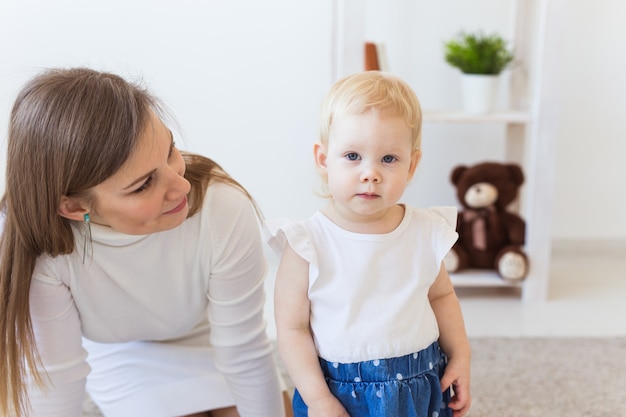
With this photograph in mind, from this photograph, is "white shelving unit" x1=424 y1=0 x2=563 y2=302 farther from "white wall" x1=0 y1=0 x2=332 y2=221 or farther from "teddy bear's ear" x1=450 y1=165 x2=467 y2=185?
"white wall" x1=0 y1=0 x2=332 y2=221

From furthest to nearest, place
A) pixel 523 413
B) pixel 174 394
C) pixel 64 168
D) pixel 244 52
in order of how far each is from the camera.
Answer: pixel 244 52, pixel 523 413, pixel 174 394, pixel 64 168

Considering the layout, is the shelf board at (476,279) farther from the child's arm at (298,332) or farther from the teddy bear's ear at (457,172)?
the child's arm at (298,332)

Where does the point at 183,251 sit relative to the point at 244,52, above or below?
below

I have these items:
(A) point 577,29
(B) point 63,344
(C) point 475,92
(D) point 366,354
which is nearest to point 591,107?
(A) point 577,29

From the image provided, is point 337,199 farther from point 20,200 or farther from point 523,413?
point 523,413

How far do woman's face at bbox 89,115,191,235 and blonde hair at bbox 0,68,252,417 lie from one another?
15mm

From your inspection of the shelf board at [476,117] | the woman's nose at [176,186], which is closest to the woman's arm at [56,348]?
the woman's nose at [176,186]

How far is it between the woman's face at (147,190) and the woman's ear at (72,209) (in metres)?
0.01

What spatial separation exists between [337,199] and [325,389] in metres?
0.25

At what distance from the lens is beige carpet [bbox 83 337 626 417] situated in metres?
1.50

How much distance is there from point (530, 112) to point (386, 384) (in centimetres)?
116

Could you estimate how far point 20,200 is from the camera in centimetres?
100

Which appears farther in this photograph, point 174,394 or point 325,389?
point 174,394

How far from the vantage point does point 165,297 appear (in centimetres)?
120
